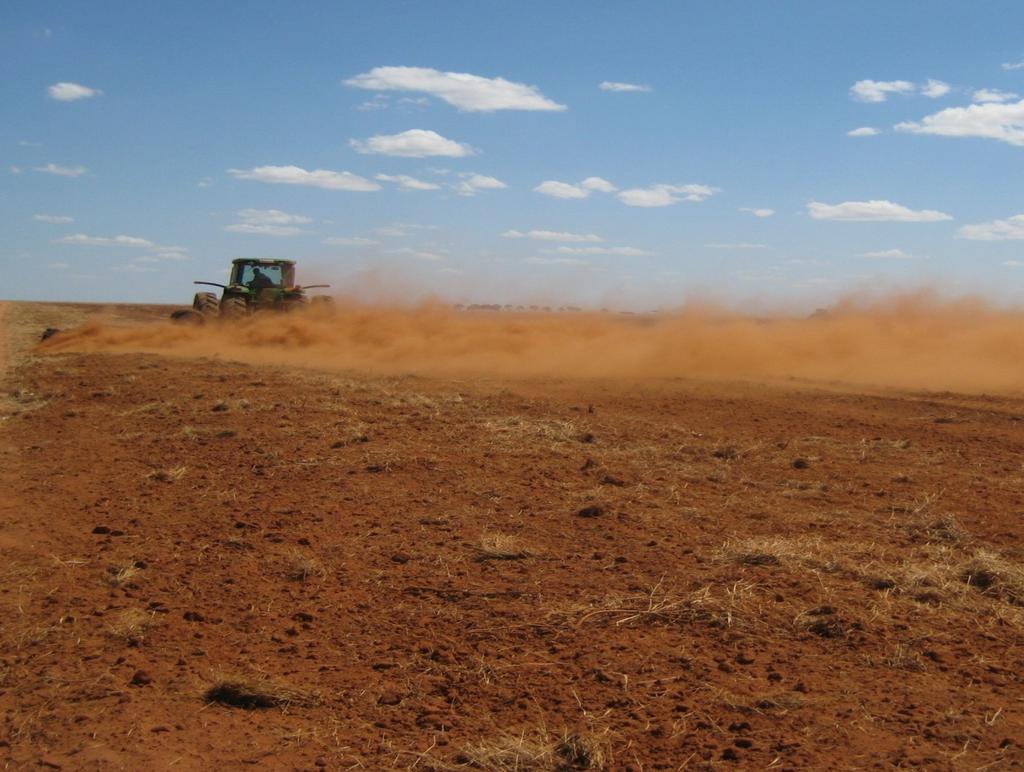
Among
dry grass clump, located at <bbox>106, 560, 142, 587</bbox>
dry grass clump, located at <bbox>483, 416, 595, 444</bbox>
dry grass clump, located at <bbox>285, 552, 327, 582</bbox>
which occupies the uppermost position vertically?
dry grass clump, located at <bbox>483, 416, 595, 444</bbox>

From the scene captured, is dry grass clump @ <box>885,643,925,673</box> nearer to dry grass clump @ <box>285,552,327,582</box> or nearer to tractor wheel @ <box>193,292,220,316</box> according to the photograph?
dry grass clump @ <box>285,552,327,582</box>

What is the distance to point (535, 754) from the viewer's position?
177 inches

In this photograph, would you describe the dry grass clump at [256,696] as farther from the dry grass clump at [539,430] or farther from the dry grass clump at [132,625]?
the dry grass clump at [539,430]

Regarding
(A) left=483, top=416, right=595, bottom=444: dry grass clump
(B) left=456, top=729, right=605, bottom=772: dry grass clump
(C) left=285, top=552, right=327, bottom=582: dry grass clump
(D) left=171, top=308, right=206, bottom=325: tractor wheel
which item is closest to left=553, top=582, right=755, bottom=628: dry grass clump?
(B) left=456, top=729, right=605, bottom=772: dry grass clump

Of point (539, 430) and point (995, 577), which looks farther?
point (539, 430)

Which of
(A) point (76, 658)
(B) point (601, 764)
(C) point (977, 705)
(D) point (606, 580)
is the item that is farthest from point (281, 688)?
(C) point (977, 705)

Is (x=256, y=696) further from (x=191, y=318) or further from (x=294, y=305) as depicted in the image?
(x=191, y=318)

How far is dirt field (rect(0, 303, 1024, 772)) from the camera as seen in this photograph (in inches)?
187

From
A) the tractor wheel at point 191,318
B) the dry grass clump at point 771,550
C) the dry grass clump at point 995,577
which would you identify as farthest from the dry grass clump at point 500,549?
the tractor wheel at point 191,318

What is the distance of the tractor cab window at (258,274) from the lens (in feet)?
110

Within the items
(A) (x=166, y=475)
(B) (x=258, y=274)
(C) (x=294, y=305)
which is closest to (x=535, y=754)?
(A) (x=166, y=475)

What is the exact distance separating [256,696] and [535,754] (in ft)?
5.29

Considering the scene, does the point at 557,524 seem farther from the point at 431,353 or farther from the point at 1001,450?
the point at 431,353

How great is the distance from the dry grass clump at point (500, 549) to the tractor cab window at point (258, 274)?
2706 cm
